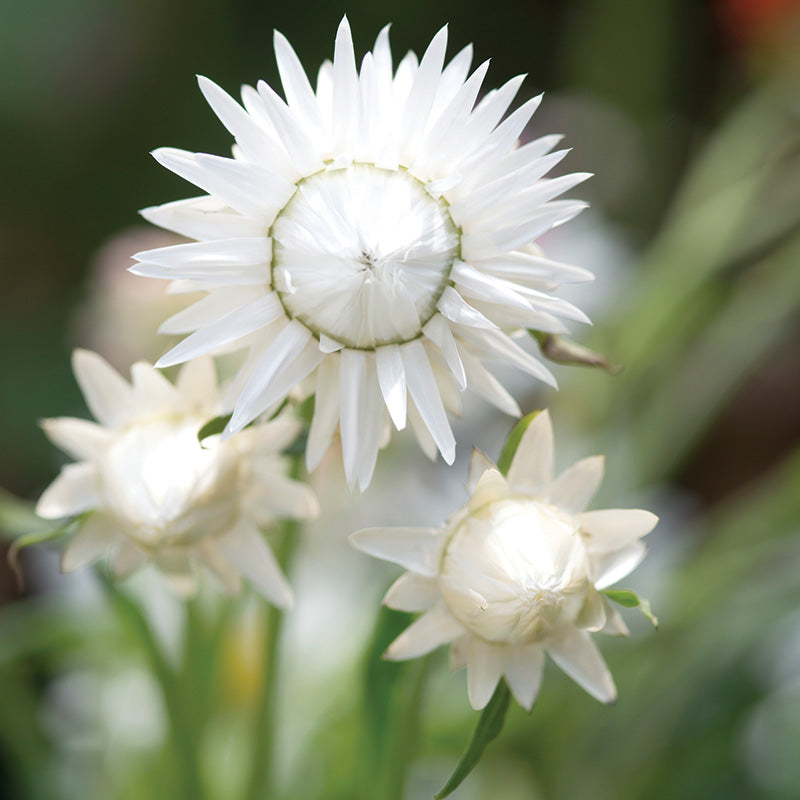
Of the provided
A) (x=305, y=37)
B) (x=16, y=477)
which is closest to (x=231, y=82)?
(x=305, y=37)

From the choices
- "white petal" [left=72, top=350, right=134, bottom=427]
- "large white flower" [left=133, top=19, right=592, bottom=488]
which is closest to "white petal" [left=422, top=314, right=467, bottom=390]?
"large white flower" [left=133, top=19, right=592, bottom=488]

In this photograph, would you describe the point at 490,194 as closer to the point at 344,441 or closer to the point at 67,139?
the point at 344,441

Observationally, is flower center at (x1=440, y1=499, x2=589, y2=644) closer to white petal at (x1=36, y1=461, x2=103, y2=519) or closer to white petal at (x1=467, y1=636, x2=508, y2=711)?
white petal at (x1=467, y1=636, x2=508, y2=711)

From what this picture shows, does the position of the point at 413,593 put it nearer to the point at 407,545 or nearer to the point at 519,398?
the point at 407,545

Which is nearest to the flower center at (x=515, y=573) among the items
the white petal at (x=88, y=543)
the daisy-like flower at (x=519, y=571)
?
the daisy-like flower at (x=519, y=571)

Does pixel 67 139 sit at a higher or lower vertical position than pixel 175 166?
lower

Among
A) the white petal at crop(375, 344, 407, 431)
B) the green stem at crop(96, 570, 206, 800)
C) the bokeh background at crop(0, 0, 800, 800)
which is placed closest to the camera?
the white petal at crop(375, 344, 407, 431)

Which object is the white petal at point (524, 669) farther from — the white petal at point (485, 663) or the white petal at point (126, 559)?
the white petal at point (126, 559)


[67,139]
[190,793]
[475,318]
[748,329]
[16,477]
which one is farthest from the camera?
[67,139]
